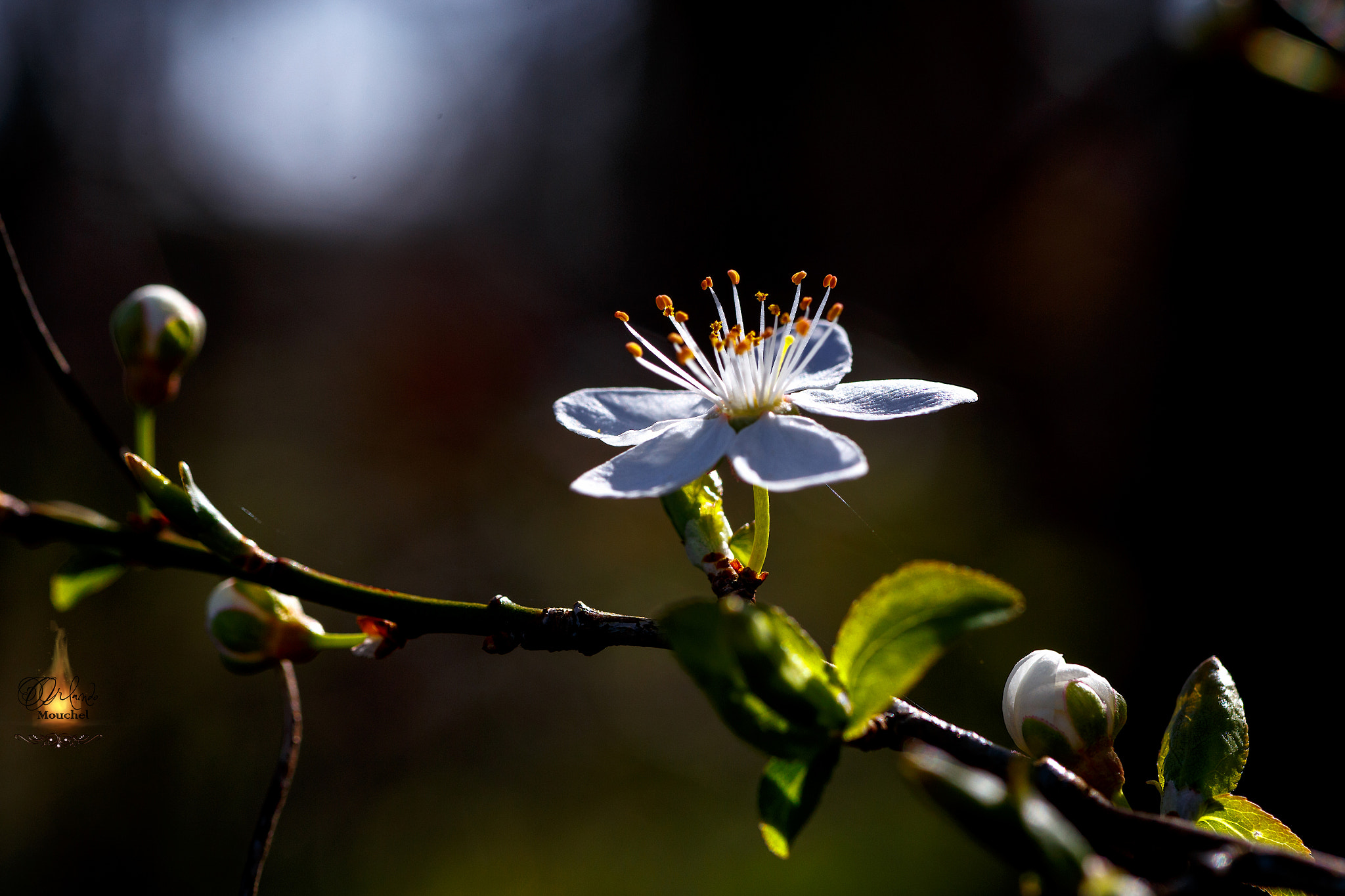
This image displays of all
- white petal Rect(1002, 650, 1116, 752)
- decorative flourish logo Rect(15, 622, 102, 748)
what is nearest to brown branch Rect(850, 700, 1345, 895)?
white petal Rect(1002, 650, 1116, 752)

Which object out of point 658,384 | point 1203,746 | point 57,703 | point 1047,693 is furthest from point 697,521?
point 658,384

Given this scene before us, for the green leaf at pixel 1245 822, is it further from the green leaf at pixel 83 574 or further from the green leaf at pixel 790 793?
the green leaf at pixel 83 574

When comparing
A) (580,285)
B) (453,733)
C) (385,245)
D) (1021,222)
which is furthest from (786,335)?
(385,245)

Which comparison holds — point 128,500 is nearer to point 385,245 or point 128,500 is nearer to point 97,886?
point 97,886

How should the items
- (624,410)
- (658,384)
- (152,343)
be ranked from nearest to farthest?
(152,343)
(624,410)
(658,384)

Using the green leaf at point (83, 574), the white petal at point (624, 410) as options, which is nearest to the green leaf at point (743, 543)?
the white petal at point (624, 410)

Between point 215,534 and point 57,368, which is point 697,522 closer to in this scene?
point 215,534
